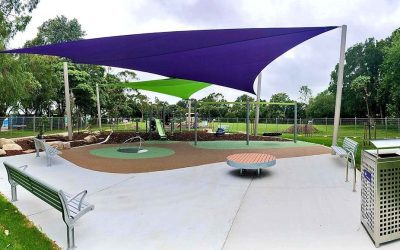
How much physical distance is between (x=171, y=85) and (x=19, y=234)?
12.9 m

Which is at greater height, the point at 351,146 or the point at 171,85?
the point at 171,85

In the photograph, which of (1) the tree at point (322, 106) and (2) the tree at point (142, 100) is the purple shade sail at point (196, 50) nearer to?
(2) the tree at point (142, 100)

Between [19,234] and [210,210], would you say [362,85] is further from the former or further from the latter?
[19,234]

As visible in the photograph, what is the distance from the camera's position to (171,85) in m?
16.2

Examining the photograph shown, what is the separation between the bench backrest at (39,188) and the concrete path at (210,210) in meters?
0.43

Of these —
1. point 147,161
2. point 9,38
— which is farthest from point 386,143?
point 9,38

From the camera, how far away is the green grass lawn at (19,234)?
3.42 m

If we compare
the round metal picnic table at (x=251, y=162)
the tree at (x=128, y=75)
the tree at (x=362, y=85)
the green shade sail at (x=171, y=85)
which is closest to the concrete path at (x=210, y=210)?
the round metal picnic table at (x=251, y=162)

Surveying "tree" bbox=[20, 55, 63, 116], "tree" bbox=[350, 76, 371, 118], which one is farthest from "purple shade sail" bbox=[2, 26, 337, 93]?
"tree" bbox=[350, 76, 371, 118]

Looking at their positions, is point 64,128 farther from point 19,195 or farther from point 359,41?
point 359,41

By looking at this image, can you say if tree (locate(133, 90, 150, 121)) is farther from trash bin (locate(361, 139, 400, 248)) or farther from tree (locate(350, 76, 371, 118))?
trash bin (locate(361, 139, 400, 248))

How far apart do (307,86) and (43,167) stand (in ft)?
200

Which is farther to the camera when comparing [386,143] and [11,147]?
[11,147]

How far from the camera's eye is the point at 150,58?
9219 millimetres
